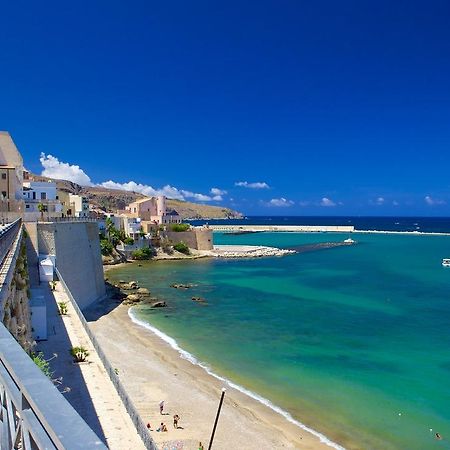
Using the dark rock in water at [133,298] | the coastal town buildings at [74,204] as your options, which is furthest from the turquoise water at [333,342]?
the coastal town buildings at [74,204]

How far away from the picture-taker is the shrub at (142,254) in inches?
2736

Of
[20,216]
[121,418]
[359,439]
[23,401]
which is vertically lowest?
[359,439]

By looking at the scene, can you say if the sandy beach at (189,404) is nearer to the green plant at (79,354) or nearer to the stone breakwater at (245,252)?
the green plant at (79,354)

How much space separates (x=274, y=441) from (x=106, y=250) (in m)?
53.3

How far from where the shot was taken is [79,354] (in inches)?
557

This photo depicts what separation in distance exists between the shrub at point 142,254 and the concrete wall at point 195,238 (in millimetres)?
7399

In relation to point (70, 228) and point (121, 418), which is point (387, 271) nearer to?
point (70, 228)

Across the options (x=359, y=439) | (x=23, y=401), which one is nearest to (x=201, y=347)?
(x=359, y=439)

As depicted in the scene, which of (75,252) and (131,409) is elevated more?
Result: (75,252)

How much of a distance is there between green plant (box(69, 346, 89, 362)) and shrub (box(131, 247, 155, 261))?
55.6 meters

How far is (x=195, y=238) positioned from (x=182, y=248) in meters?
5.00

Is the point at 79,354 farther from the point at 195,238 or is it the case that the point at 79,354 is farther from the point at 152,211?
the point at 152,211

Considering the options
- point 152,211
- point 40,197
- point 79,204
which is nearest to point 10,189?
point 40,197

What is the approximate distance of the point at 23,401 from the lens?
2.42 metres
